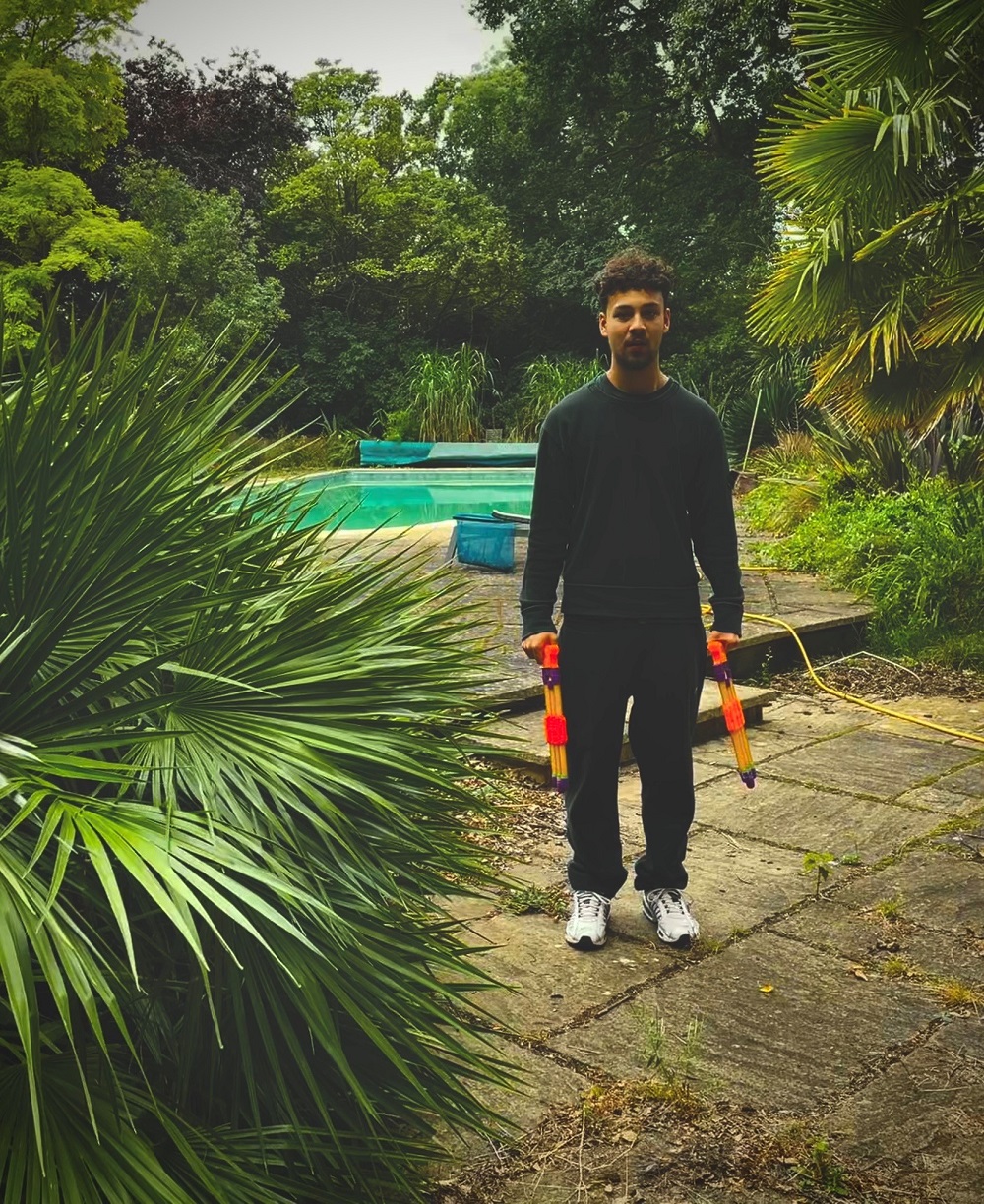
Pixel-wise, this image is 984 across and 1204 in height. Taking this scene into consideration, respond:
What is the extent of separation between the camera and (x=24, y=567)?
166cm

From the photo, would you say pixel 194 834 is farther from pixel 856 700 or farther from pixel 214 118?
pixel 214 118

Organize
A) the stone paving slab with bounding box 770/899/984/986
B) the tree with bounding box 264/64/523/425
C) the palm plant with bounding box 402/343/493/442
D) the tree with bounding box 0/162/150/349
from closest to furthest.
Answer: the stone paving slab with bounding box 770/899/984/986 → the tree with bounding box 0/162/150/349 → the palm plant with bounding box 402/343/493/442 → the tree with bounding box 264/64/523/425

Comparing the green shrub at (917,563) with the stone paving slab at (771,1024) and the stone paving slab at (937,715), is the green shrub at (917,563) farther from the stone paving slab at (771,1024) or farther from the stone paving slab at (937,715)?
the stone paving slab at (771,1024)

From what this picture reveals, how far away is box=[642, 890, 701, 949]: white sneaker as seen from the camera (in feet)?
10.1

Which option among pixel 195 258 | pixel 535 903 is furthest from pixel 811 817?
pixel 195 258

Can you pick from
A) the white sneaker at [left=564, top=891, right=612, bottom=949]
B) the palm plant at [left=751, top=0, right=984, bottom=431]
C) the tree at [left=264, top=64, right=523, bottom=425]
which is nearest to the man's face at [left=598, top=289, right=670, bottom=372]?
the white sneaker at [left=564, top=891, right=612, bottom=949]

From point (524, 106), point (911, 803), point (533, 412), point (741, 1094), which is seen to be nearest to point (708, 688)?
point (911, 803)

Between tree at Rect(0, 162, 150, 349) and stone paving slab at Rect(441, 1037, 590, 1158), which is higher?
tree at Rect(0, 162, 150, 349)

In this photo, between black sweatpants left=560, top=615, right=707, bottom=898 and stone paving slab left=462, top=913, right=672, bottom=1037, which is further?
black sweatpants left=560, top=615, right=707, bottom=898

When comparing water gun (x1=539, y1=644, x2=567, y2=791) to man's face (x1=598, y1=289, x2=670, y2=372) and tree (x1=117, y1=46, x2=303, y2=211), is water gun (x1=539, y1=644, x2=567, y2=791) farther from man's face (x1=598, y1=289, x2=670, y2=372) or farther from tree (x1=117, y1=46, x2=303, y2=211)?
tree (x1=117, y1=46, x2=303, y2=211)

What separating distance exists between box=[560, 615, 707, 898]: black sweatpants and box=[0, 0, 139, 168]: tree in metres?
16.7

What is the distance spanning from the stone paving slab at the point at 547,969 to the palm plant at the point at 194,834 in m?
0.79

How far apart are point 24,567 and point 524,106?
22463mm

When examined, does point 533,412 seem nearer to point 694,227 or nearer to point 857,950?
point 694,227
